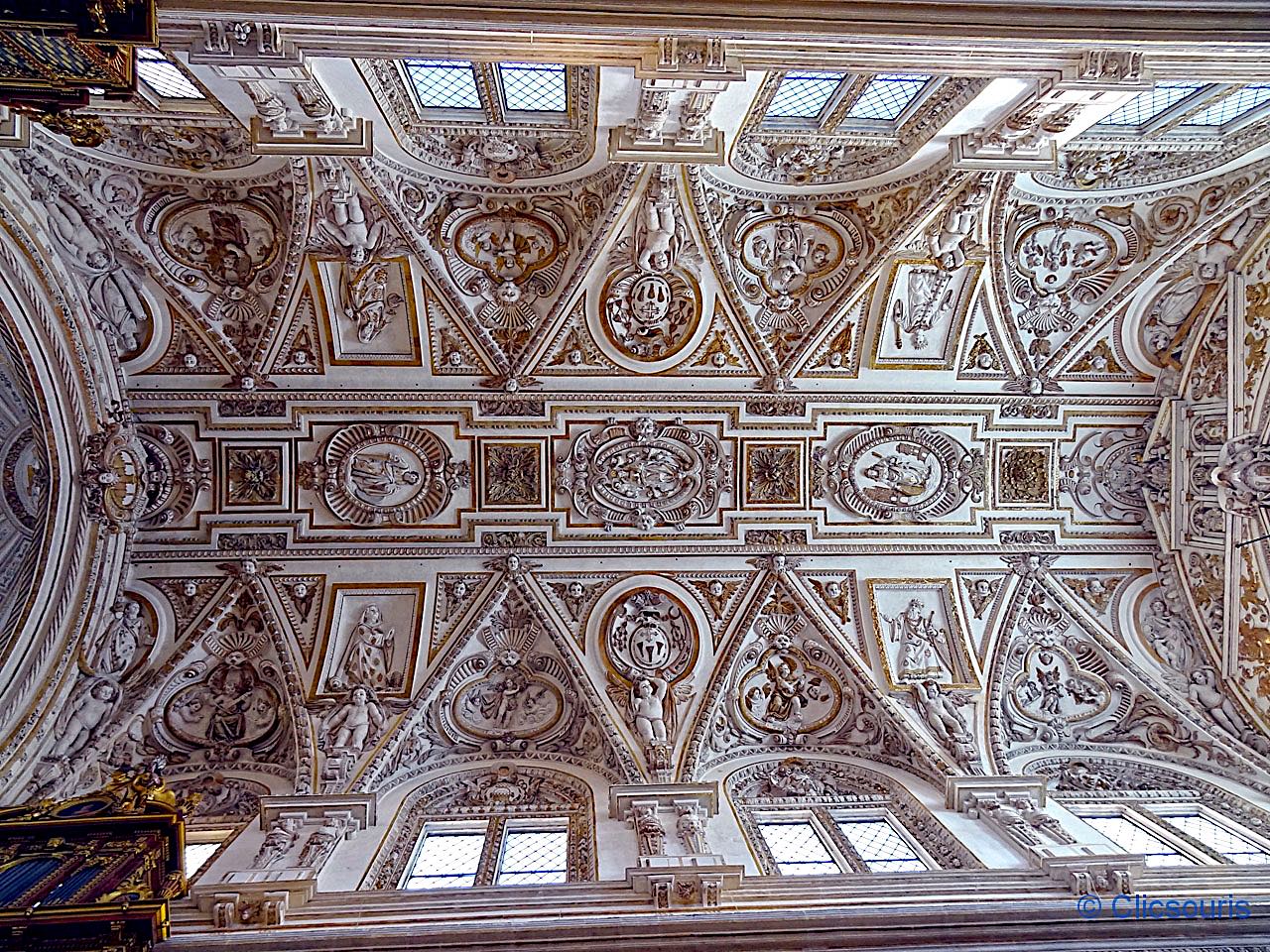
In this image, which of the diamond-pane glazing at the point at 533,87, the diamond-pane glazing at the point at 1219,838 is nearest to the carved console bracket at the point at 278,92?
the diamond-pane glazing at the point at 533,87

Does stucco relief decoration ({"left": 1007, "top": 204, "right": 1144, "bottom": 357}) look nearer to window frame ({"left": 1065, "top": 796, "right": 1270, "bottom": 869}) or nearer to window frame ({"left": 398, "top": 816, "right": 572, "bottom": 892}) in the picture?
window frame ({"left": 1065, "top": 796, "right": 1270, "bottom": 869})

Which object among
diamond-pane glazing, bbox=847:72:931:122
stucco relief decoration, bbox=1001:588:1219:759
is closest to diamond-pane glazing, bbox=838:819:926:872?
stucco relief decoration, bbox=1001:588:1219:759

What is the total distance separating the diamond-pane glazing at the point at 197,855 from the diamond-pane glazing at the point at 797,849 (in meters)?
7.46

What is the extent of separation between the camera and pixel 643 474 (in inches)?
511

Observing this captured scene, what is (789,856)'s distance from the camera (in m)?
10.1

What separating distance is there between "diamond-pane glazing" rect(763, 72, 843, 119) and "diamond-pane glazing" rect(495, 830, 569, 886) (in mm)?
10717

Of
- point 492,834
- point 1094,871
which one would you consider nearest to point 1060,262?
point 1094,871

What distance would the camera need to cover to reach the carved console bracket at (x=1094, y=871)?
8398 millimetres

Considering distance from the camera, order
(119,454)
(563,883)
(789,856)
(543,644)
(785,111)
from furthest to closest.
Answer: (543,644) < (119,454) < (785,111) < (789,856) < (563,883)

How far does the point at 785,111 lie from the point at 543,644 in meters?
9.13

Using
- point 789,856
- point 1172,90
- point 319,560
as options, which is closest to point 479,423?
point 319,560

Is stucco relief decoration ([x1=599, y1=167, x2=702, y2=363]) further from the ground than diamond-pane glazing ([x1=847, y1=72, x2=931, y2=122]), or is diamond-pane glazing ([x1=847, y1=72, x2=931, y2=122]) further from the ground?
diamond-pane glazing ([x1=847, y1=72, x2=931, y2=122])

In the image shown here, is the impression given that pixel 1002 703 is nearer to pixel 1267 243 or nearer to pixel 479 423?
pixel 1267 243

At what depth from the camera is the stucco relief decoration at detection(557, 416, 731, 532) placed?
12961mm
